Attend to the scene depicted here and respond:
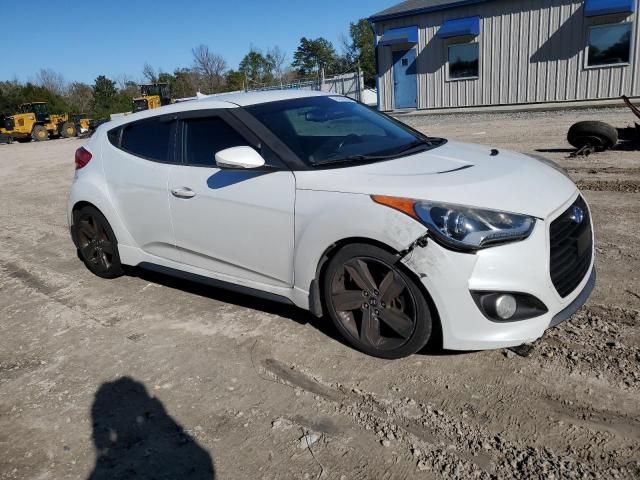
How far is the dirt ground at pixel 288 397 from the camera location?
2.56 meters

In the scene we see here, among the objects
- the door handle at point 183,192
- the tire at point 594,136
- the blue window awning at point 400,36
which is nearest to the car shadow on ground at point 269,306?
the door handle at point 183,192

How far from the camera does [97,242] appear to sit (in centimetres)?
525

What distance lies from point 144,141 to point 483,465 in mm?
3651

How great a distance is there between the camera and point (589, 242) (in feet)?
11.2

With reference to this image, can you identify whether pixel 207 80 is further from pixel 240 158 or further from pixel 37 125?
pixel 240 158

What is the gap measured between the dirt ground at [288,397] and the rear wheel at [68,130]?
34.2 meters

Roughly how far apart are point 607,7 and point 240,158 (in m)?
18.1

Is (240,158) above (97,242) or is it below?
above

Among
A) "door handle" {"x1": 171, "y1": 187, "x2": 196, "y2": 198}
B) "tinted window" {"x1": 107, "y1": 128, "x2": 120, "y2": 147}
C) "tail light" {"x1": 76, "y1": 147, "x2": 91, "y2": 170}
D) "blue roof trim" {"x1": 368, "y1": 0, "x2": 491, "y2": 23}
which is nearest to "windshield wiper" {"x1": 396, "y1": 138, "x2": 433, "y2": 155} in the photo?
"door handle" {"x1": 171, "y1": 187, "x2": 196, "y2": 198}

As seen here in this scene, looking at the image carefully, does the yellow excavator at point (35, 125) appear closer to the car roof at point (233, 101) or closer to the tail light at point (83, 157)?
A: the tail light at point (83, 157)

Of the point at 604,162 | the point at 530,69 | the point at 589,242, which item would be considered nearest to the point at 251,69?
the point at 530,69

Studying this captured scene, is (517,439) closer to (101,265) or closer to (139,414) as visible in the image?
(139,414)

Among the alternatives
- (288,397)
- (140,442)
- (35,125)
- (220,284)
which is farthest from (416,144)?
(35,125)

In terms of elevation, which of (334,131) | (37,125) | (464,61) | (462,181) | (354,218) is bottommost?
(37,125)
